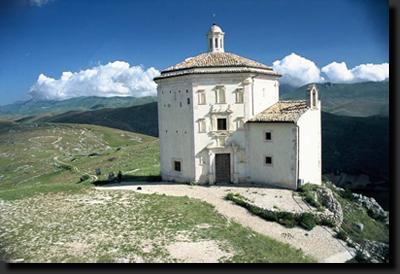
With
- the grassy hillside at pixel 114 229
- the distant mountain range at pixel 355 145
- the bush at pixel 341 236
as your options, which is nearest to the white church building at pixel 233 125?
the grassy hillside at pixel 114 229

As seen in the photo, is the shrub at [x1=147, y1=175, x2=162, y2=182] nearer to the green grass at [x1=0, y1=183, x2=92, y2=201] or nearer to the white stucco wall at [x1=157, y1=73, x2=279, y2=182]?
the white stucco wall at [x1=157, y1=73, x2=279, y2=182]

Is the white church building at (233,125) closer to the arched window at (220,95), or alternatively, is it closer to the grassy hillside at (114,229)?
the arched window at (220,95)

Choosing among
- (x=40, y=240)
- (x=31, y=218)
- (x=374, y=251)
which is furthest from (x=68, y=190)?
(x=374, y=251)

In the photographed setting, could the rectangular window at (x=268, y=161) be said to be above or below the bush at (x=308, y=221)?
above

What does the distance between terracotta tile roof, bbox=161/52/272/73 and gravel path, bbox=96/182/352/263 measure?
31.9ft

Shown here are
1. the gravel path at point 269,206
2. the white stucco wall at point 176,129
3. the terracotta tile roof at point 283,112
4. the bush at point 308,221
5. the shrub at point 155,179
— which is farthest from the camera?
the shrub at point 155,179

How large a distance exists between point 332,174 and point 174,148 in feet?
146

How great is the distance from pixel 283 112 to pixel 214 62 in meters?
6.91

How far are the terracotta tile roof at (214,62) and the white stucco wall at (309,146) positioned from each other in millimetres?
5926

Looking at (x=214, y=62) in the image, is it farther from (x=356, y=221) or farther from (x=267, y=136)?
(x=356, y=221)

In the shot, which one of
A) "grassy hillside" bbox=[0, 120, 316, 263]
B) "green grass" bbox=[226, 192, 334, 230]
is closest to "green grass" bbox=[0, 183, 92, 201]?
"grassy hillside" bbox=[0, 120, 316, 263]

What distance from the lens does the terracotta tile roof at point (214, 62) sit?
24.3m

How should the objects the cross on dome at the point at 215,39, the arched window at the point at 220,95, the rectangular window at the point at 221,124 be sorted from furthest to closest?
1. the cross on dome at the point at 215,39
2. the rectangular window at the point at 221,124
3. the arched window at the point at 220,95

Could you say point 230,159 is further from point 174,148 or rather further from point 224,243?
point 224,243
